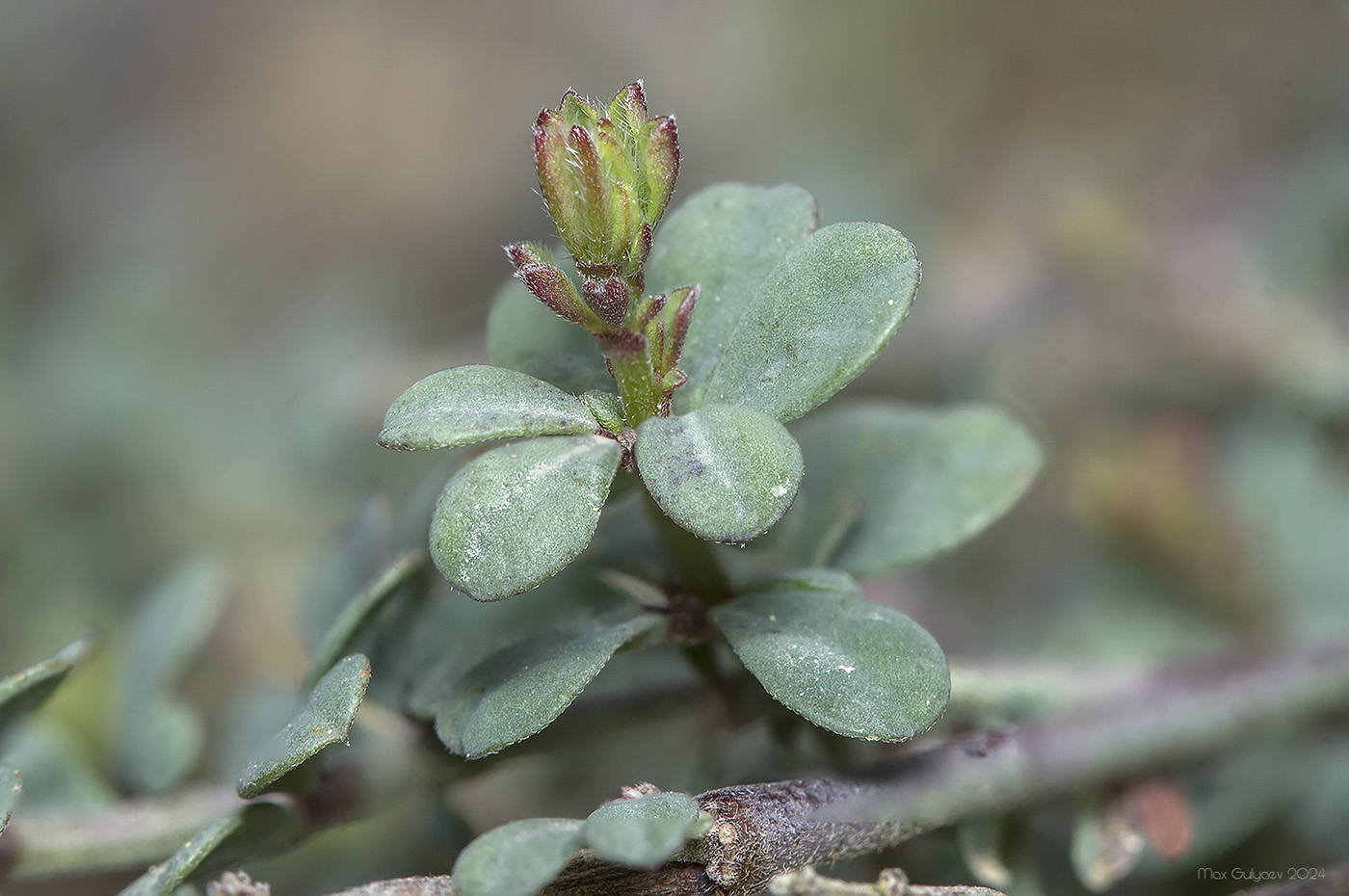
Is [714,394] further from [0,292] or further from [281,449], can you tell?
[0,292]

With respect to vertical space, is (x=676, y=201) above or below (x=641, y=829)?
above

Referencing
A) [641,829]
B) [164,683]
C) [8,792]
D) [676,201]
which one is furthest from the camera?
[676,201]

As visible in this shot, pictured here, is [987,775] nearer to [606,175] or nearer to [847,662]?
[847,662]

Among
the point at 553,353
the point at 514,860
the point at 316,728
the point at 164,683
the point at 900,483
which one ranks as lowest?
the point at 514,860

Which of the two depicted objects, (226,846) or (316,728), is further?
(226,846)

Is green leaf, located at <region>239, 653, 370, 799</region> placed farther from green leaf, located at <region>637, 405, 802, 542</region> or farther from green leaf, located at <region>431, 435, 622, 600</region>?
green leaf, located at <region>637, 405, 802, 542</region>

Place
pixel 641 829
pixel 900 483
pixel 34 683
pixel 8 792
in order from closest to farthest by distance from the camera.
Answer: pixel 641 829 → pixel 8 792 → pixel 34 683 → pixel 900 483

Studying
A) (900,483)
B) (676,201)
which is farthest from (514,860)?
(676,201)

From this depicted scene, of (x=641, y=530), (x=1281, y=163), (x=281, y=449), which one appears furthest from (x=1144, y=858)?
(x=281, y=449)
